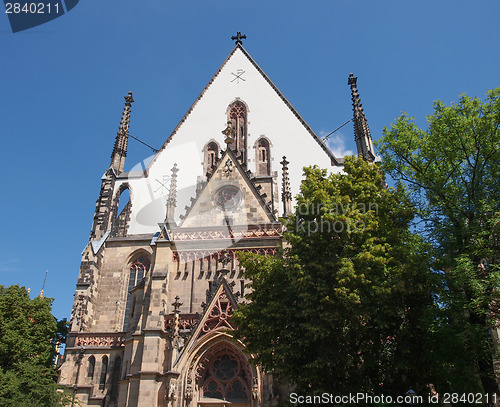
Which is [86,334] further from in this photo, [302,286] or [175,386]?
[302,286]

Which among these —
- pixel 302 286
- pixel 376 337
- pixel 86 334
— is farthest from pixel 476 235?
pixel 86 334

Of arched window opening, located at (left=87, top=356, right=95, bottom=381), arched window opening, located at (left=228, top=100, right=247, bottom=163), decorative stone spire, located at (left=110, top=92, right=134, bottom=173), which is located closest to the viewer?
arched window opening, located at (left=87, top=356, right=95, bottom=381)

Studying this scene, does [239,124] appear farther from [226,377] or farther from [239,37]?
[226,377]

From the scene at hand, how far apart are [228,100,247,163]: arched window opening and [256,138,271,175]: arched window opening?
96cm

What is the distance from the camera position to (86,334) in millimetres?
20969

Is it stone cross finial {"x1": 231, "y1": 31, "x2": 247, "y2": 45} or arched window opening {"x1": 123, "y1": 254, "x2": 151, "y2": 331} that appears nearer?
arched window opening {"x1": 123, "y1": 254, "x2": 151, "y2": 331}

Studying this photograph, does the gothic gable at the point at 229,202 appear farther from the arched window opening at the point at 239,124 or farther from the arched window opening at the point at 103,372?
the arched window opening at the point at 103,372

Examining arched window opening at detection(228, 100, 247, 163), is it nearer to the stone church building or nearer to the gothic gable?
the stone church building

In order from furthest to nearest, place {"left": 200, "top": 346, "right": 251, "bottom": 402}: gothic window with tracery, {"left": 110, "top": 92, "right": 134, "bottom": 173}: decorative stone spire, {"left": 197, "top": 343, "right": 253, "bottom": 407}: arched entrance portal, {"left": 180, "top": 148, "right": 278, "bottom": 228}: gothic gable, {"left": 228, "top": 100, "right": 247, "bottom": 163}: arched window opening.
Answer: {"left": 228, "top": 100, "right": 247, "bottom": 163}: arched window opening, {"left": 110, "top": 92, "right": 134, "bottom": 173}: decorative stone spire, {"left": 180, "top": 148, "right": 278, "bottom": 228}: gothic gable, {"left": 200, "top": 346, "right": 251, "bottom": 402}: gothic window with tracery, {"left": 197, "top": 343, "right": 253, "bottom": 407}: arched entrance portal

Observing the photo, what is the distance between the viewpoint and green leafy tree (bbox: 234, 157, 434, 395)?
11430 mm

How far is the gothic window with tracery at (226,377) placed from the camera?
16.8m

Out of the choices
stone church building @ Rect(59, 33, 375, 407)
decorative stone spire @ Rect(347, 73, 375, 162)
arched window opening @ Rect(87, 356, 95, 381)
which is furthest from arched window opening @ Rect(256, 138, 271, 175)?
arched window opening @ Rect(87, 356, 95, 381)

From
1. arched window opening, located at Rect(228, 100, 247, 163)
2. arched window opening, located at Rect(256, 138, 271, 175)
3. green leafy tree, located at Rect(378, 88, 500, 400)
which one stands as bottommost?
green leafy tree, located at Rect(378, 88, 500, 400)

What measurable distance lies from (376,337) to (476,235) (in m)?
4.22
